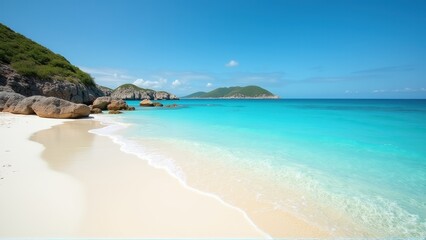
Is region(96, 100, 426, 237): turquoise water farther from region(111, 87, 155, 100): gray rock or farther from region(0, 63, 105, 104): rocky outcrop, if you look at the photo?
region(111, 87, 155, 100): gray rock

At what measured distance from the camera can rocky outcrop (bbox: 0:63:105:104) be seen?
23.6 meters

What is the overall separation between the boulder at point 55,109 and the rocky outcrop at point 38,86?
8518 millimetres

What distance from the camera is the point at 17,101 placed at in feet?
60.2

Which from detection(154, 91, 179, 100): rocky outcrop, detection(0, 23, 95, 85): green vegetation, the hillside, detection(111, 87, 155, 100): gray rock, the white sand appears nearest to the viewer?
the white sand

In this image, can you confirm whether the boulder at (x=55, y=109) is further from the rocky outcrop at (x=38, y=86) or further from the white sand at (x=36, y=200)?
the white sand at (x=36, y=200)

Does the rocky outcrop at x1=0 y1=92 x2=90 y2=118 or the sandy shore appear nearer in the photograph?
the sandy shore

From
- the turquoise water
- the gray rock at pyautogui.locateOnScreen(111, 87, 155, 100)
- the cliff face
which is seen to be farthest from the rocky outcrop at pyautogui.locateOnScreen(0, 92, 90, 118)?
the gray rock at pyautogui.locateOnScreen(111, 87, 155, 100)

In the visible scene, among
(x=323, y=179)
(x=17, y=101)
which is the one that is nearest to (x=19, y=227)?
(x=323, y=179)

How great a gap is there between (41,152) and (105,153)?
192cm

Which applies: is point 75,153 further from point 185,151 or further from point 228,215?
point 228,215

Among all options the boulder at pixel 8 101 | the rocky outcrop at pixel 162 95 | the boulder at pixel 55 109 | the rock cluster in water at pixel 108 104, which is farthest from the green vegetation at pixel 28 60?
the rocky outcrop at pixel 162 95

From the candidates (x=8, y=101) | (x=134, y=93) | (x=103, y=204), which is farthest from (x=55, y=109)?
(x=134, y=93)

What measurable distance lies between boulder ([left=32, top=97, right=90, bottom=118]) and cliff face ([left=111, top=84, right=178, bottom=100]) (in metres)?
103

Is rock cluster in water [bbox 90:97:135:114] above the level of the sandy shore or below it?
above
